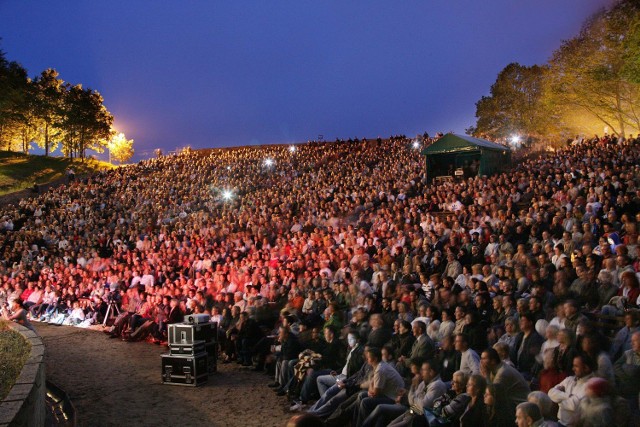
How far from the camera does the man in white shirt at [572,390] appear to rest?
467 cm

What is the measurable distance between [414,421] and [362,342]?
218 centimetres

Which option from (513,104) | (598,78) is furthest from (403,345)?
(513,104)

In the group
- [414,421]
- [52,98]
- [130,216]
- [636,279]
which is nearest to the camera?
[414,421]

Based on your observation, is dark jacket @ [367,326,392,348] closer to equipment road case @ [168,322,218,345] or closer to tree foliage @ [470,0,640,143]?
equipment road case @ [168,322,218,345]

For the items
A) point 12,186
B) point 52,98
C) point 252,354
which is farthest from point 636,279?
point 52,98

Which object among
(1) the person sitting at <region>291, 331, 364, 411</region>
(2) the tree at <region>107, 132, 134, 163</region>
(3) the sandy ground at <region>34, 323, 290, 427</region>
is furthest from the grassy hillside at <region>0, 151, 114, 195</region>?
(1) the person sitting at <region>291, 331, 364, 411</region>

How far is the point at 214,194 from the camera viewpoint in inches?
1046

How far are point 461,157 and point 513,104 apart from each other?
26574mm

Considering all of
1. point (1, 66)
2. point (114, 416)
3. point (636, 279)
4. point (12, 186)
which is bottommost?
point (114, 416)

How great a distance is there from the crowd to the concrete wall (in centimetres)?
314

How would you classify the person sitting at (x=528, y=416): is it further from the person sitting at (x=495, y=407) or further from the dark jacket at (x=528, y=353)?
the dark jacket at (x=528, y=353)

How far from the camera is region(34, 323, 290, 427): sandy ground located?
6.86 m

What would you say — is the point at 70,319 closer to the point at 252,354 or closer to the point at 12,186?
the point at 252,354

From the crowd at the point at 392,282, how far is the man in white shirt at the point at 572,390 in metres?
0.01
